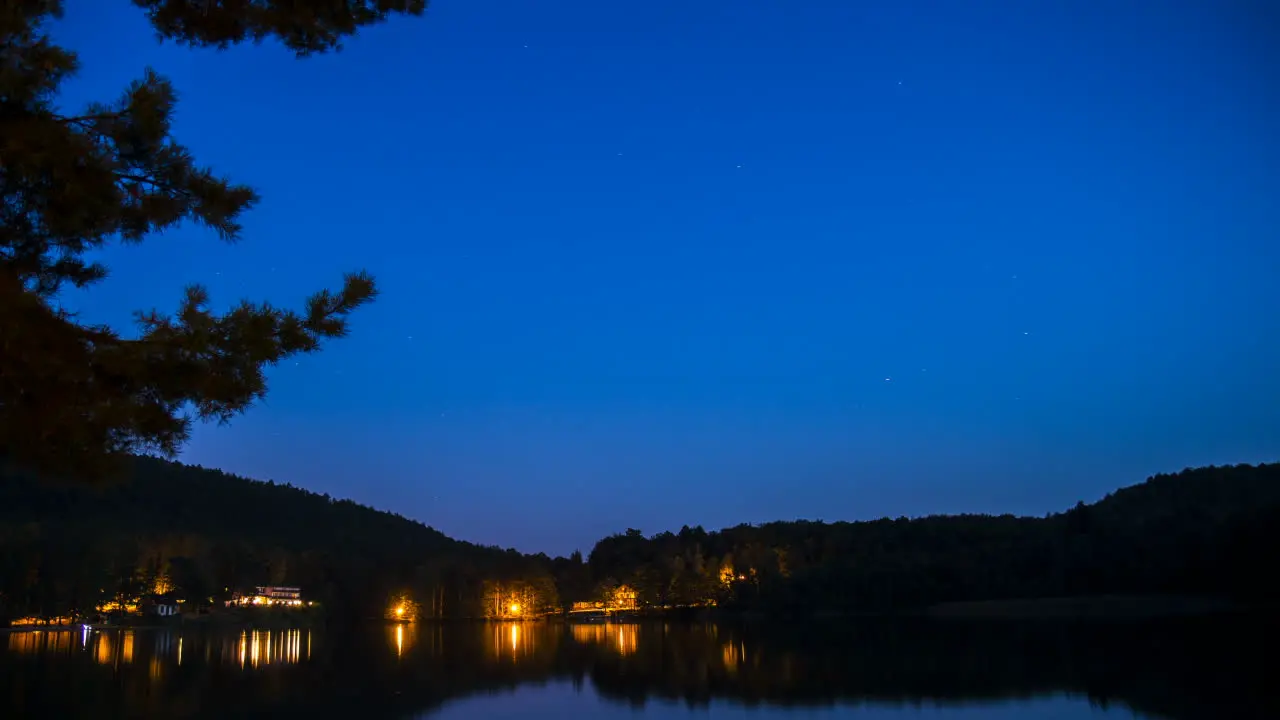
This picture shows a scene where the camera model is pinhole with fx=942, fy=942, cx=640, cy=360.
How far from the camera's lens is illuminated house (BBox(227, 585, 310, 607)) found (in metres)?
101

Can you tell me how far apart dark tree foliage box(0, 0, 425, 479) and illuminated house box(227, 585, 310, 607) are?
10551 centimetres

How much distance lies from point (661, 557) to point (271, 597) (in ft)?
152

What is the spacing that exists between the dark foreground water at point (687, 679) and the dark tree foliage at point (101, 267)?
16.8 metres

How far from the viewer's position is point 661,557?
11956 centimetres

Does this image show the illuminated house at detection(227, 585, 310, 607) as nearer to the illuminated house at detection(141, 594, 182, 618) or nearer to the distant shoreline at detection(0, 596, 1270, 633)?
the distant shoreline at detection(0, 596, 1270, 633)

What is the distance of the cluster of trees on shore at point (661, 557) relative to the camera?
248 ft

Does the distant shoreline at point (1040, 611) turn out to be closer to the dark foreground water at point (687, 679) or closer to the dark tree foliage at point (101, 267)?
the dark foreground water at point (687, 679)

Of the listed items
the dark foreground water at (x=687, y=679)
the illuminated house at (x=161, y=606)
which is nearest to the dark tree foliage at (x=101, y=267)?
the dark foreground water at (x=687, y=679)

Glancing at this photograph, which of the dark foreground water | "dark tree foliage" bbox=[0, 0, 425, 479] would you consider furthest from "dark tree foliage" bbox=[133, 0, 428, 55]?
the dark foreground water

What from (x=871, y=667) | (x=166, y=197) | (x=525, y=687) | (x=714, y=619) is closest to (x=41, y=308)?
(x=166, y=197)

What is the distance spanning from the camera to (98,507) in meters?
103

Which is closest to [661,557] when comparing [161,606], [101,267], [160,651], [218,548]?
[218,548]

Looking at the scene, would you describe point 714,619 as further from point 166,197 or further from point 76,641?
point 166,197

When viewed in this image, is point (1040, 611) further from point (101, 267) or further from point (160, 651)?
point (101, 267)
